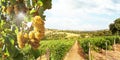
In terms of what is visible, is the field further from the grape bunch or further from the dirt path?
the grape bunch

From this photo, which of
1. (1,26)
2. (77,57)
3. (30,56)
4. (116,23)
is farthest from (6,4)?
(116,23)

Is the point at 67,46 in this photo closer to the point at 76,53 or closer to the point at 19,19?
the point at 76,53

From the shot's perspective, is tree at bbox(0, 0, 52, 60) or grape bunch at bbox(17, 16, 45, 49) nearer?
grape bunch at bbox(17, 16, 45, 49)

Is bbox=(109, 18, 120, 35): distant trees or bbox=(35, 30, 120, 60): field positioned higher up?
bbox=(109, 18, 120, 35): distant trees

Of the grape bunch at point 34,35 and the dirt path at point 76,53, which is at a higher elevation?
the grape bunch at point 34,35

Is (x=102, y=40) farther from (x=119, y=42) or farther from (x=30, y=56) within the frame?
(x=30, y=56)

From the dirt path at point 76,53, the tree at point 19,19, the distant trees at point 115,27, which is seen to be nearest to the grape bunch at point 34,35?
the tree at point 19,19

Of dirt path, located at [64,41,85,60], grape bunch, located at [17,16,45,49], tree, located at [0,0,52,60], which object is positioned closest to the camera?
grape bunch, located at [17,16,45,49]

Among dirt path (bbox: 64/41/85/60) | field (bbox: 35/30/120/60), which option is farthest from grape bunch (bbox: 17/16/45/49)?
dirt path (bbox: 64/41/85/60)

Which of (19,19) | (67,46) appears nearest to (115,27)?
(67,46)

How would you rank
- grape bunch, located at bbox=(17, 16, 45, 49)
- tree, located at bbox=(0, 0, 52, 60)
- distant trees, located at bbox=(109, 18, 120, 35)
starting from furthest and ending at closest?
distant trees, located at bbox=(109, 18, 120, 35)
tree, located at bbox=(0, 0, 52, 60)
grape bunch, located at bbox=(17, 16, 45, 49)

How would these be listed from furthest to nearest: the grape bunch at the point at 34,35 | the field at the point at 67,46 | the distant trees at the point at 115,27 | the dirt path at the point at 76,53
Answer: the distant trees at the point at 115,27 → the dirt path at the point at 76,53 → the field at the point at 67,46 → the grape bunch at the point at 34,35

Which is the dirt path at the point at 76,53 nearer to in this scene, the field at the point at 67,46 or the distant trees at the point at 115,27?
the field at the point at 67,46

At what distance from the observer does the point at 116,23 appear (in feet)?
204
